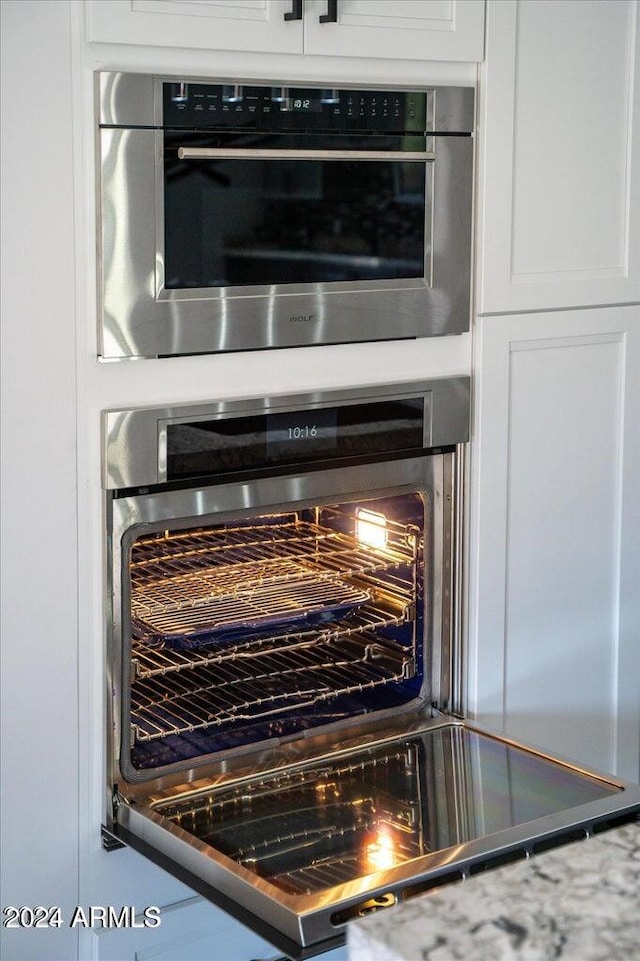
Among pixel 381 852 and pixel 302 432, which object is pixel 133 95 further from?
pixel 381 852

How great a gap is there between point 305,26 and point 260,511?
0.73 meters

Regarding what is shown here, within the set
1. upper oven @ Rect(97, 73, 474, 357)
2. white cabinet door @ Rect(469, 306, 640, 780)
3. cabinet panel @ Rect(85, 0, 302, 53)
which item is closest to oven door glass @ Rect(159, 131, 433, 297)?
upper oven @ Rect(97, 73, 474, 357)

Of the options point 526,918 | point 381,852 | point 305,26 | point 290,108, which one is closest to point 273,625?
point 381,852

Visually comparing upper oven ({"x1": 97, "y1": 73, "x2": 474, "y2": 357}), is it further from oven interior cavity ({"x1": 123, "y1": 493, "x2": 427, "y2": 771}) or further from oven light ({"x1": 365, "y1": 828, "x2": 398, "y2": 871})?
oven light ({"x1": 365, "y1": 828, "x2": 398, "y2": 871})

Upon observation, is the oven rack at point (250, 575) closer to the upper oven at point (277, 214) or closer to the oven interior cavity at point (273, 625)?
the oven interior cavity at point (273, 625)

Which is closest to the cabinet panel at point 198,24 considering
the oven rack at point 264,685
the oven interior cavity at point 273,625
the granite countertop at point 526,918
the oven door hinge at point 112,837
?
the oven interior cavity at point 273,625

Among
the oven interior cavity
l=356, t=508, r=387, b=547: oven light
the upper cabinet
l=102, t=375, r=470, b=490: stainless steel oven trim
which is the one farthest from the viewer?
l=356, t=508, r=387, b=547: oven light

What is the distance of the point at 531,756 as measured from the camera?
2.03 m

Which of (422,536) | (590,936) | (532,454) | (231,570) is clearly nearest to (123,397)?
(231,570)

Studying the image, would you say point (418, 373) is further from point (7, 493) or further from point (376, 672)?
point (7, 493)

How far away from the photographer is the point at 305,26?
6.15ft

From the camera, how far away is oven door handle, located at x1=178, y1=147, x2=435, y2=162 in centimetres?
179

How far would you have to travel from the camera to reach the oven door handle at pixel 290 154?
5.89 ft

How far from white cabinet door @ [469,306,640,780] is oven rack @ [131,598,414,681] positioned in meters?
0.16
